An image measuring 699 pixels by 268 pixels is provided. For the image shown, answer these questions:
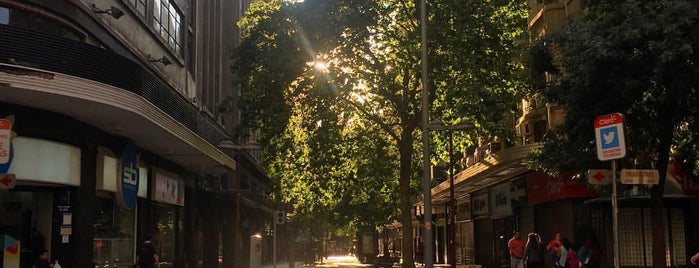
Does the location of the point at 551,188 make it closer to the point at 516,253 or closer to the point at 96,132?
the point at 516,253

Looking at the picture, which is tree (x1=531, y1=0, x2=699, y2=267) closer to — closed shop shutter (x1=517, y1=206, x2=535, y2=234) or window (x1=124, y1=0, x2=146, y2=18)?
window (x1=124, y1=0, x2=146, y2=18)

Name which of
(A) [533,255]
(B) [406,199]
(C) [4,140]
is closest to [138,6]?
(B) [406,199]

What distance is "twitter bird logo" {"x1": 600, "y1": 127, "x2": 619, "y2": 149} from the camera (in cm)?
880

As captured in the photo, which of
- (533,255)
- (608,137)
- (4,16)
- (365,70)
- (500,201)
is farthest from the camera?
(500,201)

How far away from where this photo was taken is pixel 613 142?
8852mm

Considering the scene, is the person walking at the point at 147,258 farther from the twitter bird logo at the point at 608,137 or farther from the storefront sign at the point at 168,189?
the twitter bird logo at the point at 608,137

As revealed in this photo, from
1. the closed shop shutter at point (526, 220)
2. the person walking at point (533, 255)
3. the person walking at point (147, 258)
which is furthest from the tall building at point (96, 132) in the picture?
the closed shop shutter at point (526, 220)

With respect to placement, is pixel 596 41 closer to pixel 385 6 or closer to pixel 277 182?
pixel 385 6

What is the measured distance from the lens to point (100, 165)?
16375 millimetres

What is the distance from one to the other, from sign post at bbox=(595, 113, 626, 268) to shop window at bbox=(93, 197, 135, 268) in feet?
40.3

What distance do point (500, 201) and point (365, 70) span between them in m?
11.7

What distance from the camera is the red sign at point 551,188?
21.3m

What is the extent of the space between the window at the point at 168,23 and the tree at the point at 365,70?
8.81 ft

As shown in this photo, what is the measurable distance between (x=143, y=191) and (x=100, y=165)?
390cm
